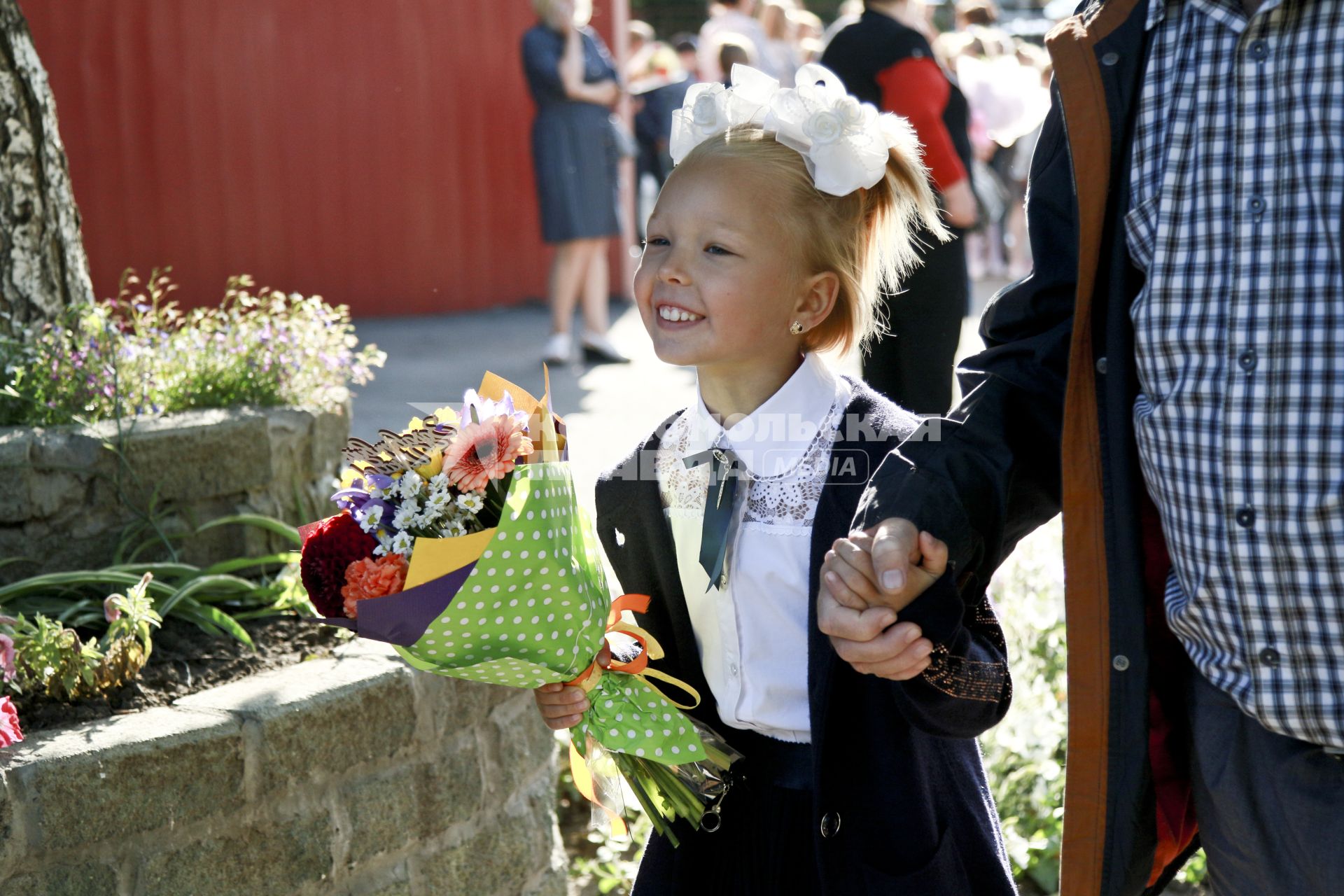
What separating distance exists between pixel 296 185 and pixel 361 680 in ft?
27.7

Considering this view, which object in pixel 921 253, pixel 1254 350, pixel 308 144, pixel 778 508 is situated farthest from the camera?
pixel 308 144

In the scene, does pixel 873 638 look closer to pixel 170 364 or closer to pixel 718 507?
pixel 718 507

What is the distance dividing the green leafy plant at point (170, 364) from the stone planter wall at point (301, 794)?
Answer: 3.23 ft

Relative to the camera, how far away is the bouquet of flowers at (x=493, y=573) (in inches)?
76.8

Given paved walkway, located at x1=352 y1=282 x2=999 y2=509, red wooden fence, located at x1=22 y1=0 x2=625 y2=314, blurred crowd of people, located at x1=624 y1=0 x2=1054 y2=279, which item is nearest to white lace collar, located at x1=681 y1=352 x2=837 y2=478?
paved walkway, located at x1=352 y1=282 x2=999 y2=509

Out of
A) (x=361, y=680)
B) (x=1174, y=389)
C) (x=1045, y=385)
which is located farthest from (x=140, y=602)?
(x=1174, y=389)

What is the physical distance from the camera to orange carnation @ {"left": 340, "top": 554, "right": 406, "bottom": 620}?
→ 6.41ft

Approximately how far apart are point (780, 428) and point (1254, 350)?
872mm

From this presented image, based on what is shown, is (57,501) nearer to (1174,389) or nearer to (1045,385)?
(1045,385)

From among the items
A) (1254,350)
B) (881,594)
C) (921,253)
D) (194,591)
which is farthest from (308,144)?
(1254,350)

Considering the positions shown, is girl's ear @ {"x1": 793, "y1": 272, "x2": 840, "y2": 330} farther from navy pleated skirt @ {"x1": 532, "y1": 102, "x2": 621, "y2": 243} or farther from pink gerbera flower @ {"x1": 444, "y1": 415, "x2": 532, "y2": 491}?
navy pleated skirt @ {"x1": 532, "y1": 102, "x2": 621, "y2": 243}

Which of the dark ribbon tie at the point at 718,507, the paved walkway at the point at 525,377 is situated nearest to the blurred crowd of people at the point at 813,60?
the paved walkway at the point at 525,377

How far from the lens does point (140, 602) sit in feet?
9.02

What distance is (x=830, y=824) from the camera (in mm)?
2078
